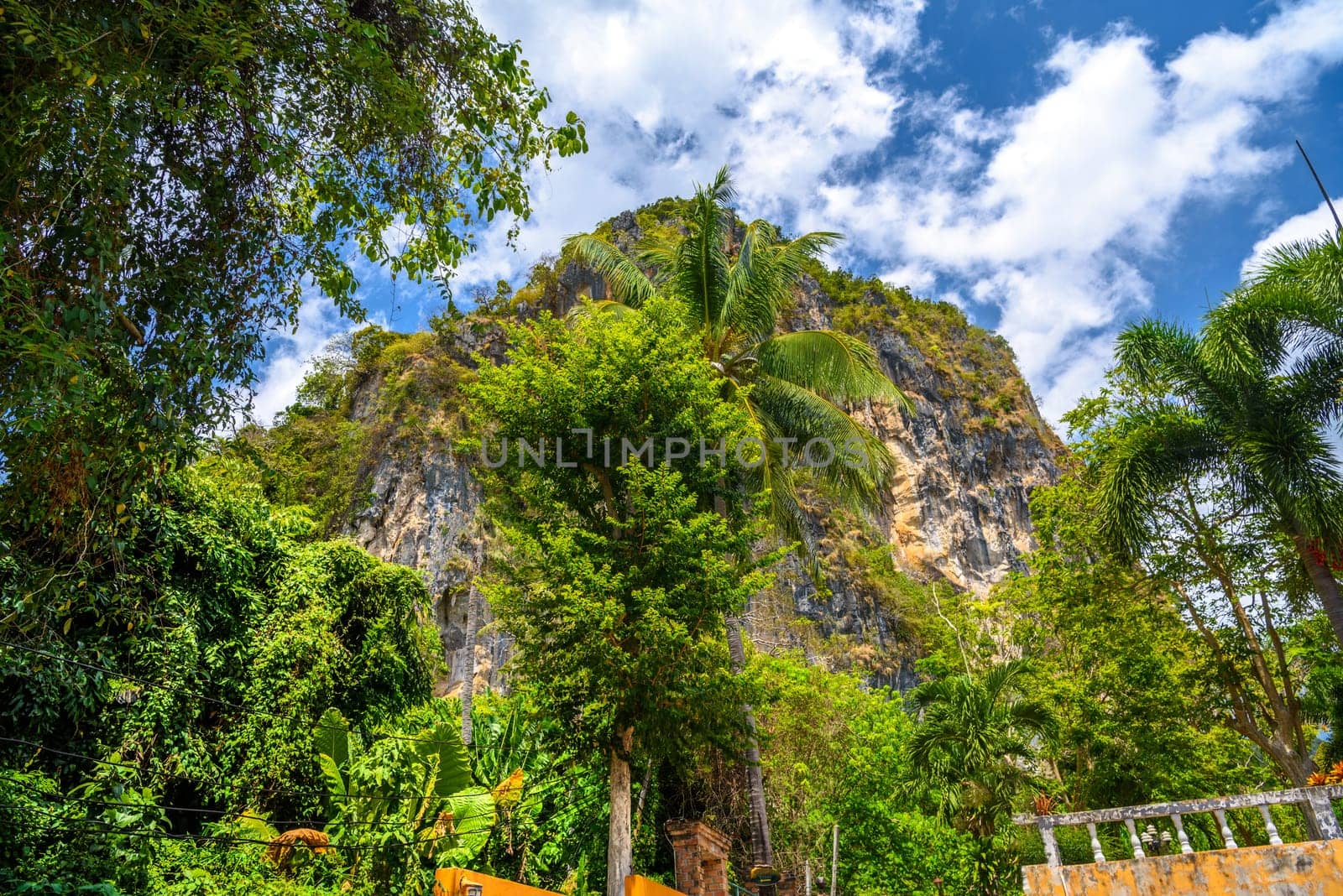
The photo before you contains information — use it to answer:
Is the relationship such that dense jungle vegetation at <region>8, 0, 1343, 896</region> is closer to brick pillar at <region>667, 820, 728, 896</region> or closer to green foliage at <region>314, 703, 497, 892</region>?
green foliage at <region>314, 703, 497, 892</region>

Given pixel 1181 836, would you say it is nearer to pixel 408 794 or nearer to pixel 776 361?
pixel 408 794

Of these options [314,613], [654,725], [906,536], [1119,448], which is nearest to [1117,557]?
[1119,448]

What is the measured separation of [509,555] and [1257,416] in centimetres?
1134

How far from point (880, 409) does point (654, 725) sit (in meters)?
36.3

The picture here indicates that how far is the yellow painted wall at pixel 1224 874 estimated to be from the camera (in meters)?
7.67

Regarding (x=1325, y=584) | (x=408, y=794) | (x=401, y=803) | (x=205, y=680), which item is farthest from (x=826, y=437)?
(x=205, y=680)

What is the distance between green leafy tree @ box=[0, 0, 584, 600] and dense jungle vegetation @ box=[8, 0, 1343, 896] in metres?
0.03

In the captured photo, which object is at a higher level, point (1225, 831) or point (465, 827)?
point (465, 827)

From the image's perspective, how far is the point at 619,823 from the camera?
896cm

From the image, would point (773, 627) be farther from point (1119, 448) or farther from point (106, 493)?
point (106, 493)

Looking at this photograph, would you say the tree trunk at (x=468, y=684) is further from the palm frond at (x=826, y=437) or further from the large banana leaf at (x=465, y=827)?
the palm frond at (x=826, y=437)

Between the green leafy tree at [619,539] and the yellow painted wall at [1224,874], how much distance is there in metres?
3.95

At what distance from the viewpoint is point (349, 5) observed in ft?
16.7

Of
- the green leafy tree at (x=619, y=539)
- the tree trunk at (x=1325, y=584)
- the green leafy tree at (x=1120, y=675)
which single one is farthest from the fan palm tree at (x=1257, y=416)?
the green leafy tree at (x=619, y=539)
